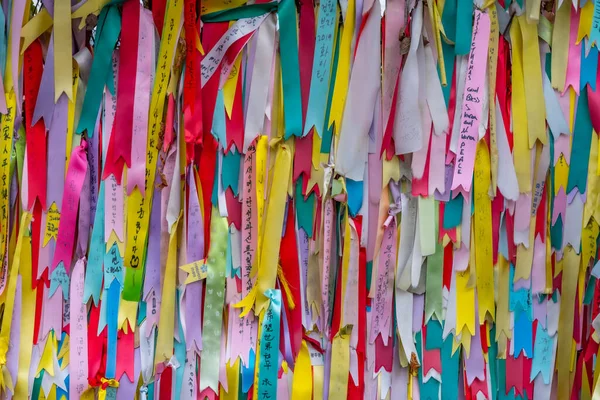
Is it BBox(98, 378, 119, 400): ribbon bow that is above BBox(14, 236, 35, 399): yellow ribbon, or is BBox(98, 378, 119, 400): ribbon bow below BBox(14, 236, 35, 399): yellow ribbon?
below

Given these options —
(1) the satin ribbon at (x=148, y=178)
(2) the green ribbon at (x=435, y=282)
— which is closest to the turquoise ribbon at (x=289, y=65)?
(1) the satin ribbon at (x=148, y=178)

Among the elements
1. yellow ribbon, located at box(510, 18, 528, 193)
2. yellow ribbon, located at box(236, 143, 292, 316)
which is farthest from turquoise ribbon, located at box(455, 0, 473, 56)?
yellow ribbon, located at box(236, 143, 292, 316)

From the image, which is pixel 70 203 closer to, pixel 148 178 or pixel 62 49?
pixel 148 178

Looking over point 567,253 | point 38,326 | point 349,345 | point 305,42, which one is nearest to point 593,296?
point 567,253

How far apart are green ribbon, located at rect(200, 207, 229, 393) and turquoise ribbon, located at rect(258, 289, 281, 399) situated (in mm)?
69

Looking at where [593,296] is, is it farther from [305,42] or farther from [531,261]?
[305,42]

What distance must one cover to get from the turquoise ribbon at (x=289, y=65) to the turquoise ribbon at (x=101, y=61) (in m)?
0.25

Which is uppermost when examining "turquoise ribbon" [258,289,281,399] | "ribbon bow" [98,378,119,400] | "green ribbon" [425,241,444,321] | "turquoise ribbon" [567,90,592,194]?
"turquoise ribbon" [567,90,592,194]

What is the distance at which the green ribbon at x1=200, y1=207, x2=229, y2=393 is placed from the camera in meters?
0.94

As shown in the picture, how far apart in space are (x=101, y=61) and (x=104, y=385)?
1.57 ft

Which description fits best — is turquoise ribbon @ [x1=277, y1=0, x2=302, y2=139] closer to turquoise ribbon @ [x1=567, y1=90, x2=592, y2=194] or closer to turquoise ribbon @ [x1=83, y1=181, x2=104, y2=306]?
turquoise ribbon @ [x1=83, y1=181, x2=104, y2=306]

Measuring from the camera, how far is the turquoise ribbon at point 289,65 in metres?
0.94

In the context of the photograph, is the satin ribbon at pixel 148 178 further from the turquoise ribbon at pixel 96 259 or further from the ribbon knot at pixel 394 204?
the ribbon knot at pixel 394 204

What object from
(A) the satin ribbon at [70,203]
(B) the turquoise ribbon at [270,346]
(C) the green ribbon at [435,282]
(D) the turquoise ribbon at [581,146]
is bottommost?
(B) the turquoise ribbon at [270,346]
